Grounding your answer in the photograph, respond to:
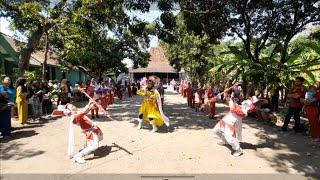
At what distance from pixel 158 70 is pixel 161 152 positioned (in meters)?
42.0

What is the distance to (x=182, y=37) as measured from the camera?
2953 centimetres

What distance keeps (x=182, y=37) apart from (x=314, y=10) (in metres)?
16.8

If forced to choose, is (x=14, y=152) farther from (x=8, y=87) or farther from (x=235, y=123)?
(x=235, y=123)

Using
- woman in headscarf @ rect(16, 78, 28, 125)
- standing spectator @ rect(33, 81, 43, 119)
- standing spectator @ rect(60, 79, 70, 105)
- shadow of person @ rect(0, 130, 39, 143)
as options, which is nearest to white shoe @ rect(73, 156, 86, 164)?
shadow of person @ rect(0, 130, 39, 143)

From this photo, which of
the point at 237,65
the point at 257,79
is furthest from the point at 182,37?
the point at 257,79

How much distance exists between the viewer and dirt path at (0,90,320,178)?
6395 mm

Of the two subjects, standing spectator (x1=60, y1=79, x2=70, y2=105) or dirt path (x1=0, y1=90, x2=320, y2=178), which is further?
standing spectator (x1=60, y1=79, x2=70, y2=105)

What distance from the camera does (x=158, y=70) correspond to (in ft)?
162

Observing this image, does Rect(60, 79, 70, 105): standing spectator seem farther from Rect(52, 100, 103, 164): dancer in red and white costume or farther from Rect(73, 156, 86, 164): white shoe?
Rect(73, 156, 86, 164): white shoe

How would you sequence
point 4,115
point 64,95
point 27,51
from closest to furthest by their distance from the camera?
point 4,115 → point 64,95 → point 27,51

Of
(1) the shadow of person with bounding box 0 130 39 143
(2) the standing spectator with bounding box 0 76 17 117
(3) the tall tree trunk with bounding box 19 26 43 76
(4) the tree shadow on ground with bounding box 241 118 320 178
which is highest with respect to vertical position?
(3) the tall tree trunk with bounding box 19 26 43 76

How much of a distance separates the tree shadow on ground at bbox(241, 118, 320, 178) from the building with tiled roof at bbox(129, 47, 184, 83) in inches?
1530

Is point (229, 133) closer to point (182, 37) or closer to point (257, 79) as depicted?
point (257, 79)

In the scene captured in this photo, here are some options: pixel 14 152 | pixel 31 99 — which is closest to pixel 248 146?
pixel 14 152
